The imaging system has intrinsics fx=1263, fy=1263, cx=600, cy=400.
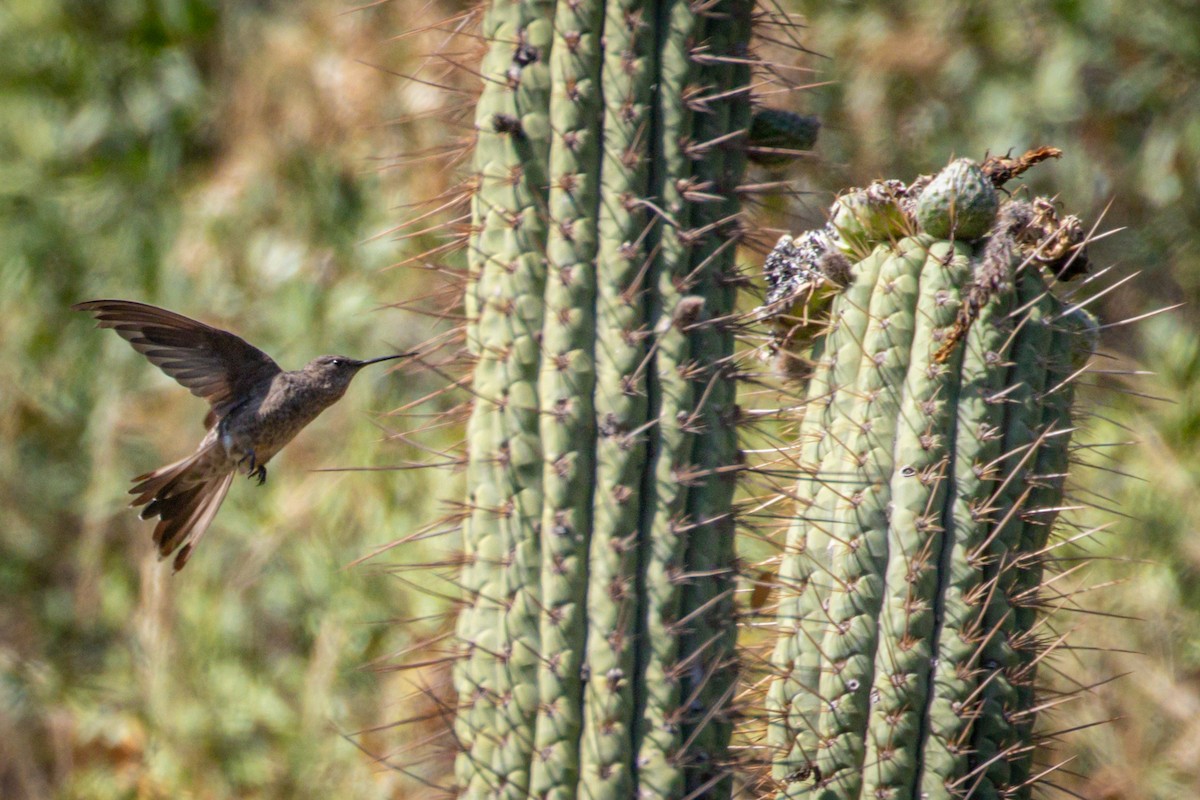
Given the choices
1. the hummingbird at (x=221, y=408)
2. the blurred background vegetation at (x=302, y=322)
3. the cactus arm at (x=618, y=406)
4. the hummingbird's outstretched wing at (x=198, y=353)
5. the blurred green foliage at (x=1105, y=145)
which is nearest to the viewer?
the cactus arm at (x=618, y=406)

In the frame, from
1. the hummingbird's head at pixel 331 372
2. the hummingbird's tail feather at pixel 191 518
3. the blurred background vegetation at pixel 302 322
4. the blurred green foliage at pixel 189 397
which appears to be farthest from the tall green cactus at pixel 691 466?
the blurred green foliage at pixel 189 397

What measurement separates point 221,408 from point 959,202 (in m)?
1.86

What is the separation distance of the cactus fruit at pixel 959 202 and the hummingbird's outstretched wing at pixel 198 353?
159 centimetres

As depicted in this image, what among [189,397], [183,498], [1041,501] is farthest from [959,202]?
[189,397]

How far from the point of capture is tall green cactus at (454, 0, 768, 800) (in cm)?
204

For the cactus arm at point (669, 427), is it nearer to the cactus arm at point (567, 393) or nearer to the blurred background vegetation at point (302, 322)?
the cactus arm at point (567, 393)

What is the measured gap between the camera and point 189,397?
5879 mm

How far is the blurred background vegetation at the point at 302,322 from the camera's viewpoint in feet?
15.5

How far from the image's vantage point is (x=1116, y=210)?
5.52 m

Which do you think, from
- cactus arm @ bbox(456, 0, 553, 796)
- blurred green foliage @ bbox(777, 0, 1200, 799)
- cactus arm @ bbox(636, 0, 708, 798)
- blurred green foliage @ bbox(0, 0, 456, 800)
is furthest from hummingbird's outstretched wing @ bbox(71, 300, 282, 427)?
blurred green foliage @ bbox(777, 0, 1200, 799)

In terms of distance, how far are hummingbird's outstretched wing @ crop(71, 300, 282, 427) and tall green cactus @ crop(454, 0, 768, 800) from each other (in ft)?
3.31

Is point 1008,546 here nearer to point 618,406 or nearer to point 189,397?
point 618,406

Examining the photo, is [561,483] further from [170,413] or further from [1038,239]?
[170,413]

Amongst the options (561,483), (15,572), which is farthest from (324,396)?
(15,572)
